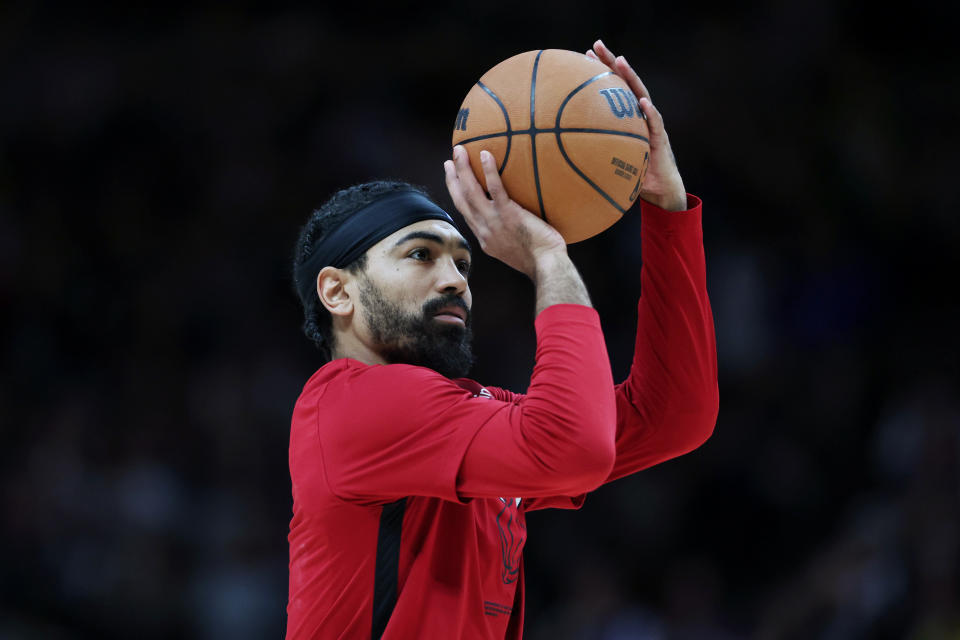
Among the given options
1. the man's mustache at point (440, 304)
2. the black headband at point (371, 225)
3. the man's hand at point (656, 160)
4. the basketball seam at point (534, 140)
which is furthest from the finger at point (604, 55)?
the man's mustache at point (440, 304)

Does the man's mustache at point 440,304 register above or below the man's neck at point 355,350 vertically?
above

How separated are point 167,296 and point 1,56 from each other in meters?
2.47

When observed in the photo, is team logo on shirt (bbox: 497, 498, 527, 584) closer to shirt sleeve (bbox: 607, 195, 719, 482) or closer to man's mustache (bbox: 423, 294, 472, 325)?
shirt sleeve (bbox: 607, 195, 719, 482)

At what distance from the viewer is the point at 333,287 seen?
3.15 metres

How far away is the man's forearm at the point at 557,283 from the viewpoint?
268cm

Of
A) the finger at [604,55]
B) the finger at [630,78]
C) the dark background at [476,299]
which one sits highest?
the finger at [604,55]

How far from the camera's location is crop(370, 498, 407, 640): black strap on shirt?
9.06ft

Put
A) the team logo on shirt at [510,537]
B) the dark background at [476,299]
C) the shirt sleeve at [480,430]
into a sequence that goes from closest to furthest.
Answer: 1. the shirt sleeve at [480,430]
2. the team logo on shirt at [510,537]
3. the dark background at [476,299]

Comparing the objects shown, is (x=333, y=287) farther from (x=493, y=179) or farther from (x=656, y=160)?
(x=656, y=160)

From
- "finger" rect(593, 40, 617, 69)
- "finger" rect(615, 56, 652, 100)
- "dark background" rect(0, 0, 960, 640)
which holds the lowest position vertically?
"dark background" rect(0, 0, 960, 640)

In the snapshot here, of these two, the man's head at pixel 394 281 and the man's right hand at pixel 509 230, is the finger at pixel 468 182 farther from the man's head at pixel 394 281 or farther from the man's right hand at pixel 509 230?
the man's head at pixel 394 281

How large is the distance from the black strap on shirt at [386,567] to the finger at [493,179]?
916 mm

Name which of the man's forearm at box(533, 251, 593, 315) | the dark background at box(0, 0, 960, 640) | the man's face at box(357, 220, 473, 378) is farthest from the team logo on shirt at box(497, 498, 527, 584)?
the dark background at box(0, 0, 960, 640)

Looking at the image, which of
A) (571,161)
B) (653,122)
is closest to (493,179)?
(571,161)
